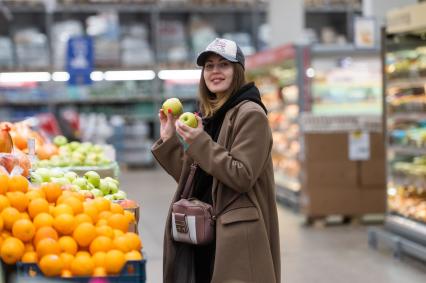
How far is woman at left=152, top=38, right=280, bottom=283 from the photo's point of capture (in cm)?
370

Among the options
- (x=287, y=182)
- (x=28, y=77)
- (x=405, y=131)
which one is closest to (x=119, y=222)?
(x=405, y=131)

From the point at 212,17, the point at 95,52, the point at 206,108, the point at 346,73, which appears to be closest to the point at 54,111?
the point at 95,52

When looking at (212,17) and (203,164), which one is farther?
(212,17)

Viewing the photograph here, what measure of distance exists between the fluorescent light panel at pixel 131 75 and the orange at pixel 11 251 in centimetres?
1782

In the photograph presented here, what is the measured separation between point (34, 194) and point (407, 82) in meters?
5.49

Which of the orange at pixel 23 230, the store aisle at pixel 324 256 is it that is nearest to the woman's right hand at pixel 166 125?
the orange at pixel 23 230

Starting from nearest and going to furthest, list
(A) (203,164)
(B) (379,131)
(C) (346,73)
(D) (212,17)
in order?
1. (A) (203,164)
2. (B) (379,131)
3. (C) (346,73)
4. (D) (212,17)

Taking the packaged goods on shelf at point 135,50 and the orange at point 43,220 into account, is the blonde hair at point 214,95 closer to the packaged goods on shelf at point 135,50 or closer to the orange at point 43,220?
the orange at point 43,220

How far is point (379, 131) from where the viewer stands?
1016 cm

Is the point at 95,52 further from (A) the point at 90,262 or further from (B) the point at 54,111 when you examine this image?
(A) the point at 90,262

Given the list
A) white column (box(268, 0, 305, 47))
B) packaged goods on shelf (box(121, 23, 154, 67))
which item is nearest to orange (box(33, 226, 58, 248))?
white column (box(268, 0, 305, 47))

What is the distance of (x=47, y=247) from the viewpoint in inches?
127

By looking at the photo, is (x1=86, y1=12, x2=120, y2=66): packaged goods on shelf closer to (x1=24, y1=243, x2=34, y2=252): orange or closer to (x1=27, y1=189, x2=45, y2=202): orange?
(x1=27, y1=189, x2=45, y2=202): orange

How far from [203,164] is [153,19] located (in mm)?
17979
